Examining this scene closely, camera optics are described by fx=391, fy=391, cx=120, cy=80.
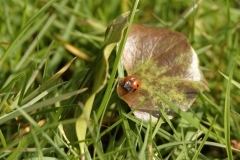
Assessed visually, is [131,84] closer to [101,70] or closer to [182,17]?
[101,70]

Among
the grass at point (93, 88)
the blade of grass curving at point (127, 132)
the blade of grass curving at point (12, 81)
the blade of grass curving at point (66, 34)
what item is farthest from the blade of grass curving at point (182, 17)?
the blade of grass curving at point (12, 81)

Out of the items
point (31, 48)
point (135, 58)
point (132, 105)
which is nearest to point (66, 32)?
point (31, 48)

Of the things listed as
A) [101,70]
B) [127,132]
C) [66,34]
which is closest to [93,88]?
[101,70]

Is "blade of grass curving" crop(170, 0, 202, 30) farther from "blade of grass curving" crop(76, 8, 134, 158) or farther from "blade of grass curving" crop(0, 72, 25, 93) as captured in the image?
"blade of grass curving" crop(0, 72, 25, 93)

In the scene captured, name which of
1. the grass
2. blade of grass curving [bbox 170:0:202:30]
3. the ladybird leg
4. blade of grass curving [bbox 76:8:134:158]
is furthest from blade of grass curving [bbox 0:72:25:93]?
blade of grass curving [bbox 170:0:202:30]

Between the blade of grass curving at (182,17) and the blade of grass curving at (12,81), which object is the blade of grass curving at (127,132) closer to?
the blade of grass curving at (12,81)

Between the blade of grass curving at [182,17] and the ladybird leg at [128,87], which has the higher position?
the blade of grass curving at [182,17]

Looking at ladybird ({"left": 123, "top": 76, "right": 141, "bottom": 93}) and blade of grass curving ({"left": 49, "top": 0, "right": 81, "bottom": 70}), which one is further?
blade of grass curving ({"left": 49, "top": 0, "right": 81, "bottom": 70})

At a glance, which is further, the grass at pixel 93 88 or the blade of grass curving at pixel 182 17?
the blade of grass curving at pixel 182 17
